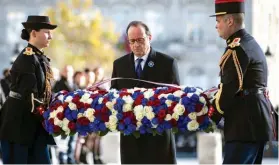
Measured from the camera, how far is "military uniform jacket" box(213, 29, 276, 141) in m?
8.55

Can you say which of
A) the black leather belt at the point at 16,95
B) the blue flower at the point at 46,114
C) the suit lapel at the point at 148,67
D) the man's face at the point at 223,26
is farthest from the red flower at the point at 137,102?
the black leather belt at the point at 16,95

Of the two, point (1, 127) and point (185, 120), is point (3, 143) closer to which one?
point (1, 127)

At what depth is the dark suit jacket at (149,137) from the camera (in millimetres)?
9641

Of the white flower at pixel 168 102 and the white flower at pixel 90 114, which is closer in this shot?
the white flower at pixel 168 102

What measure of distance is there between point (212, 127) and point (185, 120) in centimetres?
26

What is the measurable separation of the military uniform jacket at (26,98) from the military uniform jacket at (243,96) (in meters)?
2.01

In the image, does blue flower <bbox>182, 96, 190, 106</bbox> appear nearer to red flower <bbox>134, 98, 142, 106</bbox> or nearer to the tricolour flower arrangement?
the tricolour flower arrangement

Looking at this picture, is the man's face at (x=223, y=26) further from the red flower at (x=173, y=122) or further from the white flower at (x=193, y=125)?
the red flower at (x=173, y=122)

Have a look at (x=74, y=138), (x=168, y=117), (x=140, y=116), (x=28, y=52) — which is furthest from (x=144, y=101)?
(x=74, y=138)

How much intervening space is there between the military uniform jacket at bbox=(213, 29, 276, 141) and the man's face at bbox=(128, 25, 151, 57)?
1292mm

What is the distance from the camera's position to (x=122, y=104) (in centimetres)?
946

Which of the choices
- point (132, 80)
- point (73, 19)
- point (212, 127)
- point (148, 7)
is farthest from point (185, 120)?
point (148, 7)

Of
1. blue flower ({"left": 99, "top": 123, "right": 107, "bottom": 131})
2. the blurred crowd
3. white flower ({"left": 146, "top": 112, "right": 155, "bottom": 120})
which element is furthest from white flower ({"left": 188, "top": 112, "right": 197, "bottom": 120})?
the blurred crowd

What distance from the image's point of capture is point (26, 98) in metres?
9.79
